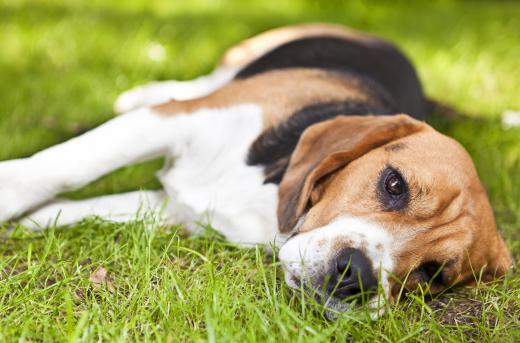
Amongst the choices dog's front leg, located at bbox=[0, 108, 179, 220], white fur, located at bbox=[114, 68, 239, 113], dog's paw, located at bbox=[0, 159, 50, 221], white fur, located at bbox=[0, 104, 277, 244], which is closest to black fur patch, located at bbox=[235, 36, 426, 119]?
white fur, located at bbox=[114, 68, 239, 113]

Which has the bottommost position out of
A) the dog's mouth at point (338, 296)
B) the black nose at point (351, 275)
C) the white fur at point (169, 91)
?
the white fur at point (169, 91)

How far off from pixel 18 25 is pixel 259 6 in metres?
5.00

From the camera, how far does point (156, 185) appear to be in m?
4.55

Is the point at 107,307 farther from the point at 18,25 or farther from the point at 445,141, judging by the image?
the point at 18,25

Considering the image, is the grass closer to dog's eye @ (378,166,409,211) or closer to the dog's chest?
the dog's chest

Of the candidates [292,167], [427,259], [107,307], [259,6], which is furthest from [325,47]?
[259,6]

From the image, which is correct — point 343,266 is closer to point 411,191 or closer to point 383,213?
point 383,213

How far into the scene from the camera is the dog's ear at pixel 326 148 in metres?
3.31

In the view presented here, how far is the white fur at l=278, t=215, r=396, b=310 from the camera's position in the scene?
2.92 metres

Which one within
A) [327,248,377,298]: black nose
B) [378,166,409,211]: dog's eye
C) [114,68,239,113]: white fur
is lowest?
[114,68,239,113]: white fur

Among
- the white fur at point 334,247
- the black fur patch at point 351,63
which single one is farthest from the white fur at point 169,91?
the white fur at point 334,247

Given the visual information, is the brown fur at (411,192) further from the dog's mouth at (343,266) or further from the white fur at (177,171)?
the white fur at (177,171)

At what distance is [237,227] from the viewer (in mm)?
3674

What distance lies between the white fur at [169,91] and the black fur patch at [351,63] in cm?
80
